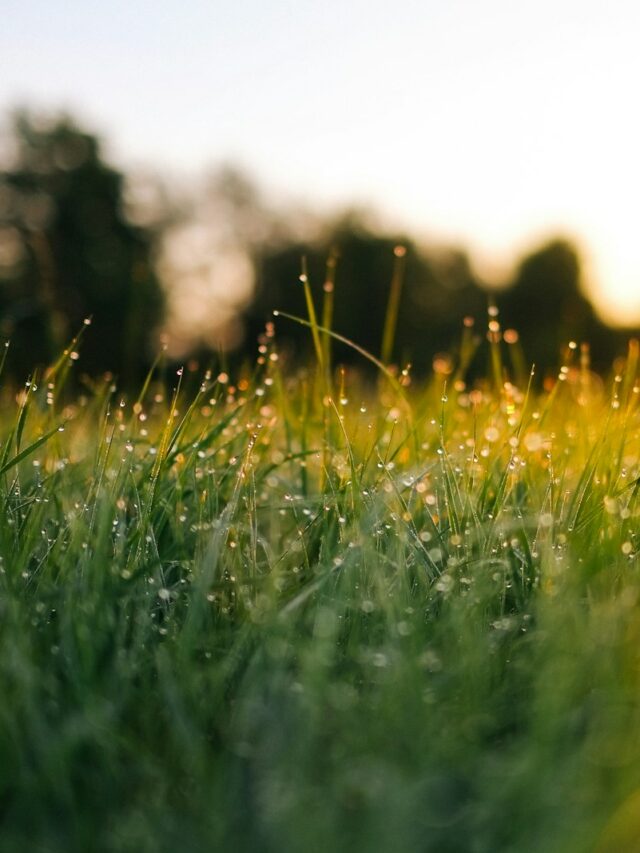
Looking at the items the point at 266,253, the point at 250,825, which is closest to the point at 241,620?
the point at 250,825

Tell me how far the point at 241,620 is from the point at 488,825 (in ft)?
1.96

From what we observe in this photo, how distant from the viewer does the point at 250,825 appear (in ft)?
3.95

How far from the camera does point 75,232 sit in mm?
28000

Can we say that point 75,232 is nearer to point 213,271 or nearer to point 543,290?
point 213,271

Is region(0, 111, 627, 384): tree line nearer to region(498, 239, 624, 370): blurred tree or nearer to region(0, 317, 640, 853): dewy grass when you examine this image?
region(498, 239, 624, 370): blurred tree

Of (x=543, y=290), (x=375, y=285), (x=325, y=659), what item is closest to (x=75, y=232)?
(x=375, y=285)

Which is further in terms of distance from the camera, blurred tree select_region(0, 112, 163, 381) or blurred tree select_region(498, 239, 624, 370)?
blurred tree select_region(498, 239, 624, 370)

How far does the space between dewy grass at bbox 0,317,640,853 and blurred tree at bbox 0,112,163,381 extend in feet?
80.4

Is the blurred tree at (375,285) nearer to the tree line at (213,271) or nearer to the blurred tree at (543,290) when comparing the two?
the tree line at (213,271)

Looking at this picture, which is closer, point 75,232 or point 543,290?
point 75,232

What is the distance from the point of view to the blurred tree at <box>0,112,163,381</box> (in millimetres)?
26734

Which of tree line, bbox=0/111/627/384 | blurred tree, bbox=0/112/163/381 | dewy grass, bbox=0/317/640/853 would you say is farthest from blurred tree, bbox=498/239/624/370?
dewy grass, bbox=0/317/640/853

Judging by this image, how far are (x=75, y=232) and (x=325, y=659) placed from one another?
1110 inches

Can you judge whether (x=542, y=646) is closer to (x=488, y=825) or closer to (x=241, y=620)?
(x=488, y=825)
